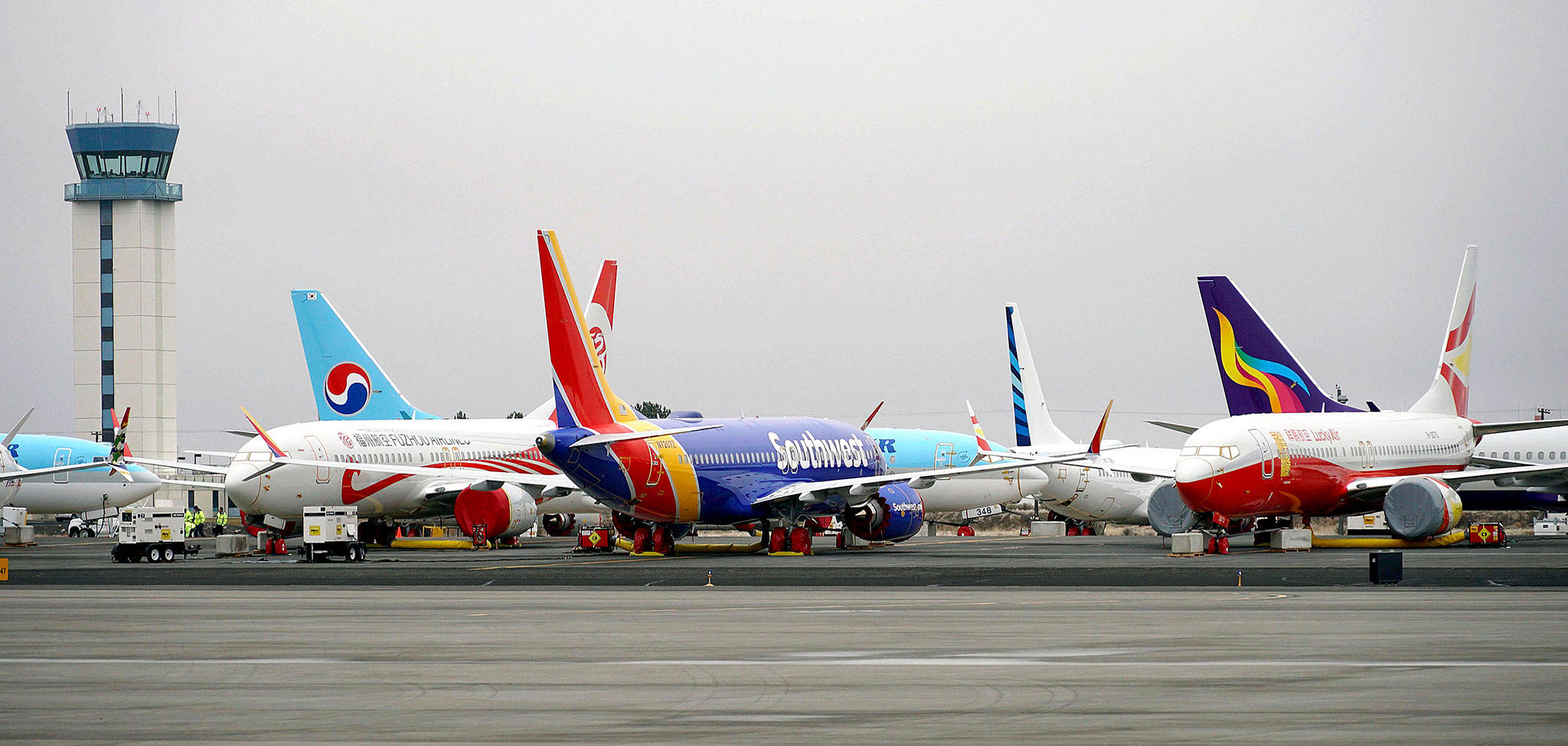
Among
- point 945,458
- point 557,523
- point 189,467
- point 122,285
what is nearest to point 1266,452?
point 945,458

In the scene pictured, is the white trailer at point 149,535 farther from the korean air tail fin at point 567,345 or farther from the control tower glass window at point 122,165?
the control tower glass window at point 122,165

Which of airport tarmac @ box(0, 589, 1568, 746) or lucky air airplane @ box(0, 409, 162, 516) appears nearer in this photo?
airport tarmac @ box(0, 589, 1568, 746)

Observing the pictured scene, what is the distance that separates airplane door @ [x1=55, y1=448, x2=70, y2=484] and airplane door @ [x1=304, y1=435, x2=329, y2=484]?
23.8m

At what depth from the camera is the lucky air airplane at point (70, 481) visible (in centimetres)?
6569

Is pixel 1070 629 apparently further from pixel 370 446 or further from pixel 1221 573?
pixel 370 446

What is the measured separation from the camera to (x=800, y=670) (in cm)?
1553

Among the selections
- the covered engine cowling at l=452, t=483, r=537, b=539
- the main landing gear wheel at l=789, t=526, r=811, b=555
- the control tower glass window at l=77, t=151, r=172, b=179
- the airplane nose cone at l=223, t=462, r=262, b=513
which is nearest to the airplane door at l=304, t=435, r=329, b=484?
the airplane nose cone at l=223, t=462, r=262, b=513

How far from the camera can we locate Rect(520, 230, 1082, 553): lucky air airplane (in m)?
39.3

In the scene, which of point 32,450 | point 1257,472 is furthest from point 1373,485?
point 32,450

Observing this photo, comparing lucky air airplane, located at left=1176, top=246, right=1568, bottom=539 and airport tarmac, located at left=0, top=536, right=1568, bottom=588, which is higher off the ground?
lucky air airplane, located at left=1176, top=246, right=1568, bottom=539

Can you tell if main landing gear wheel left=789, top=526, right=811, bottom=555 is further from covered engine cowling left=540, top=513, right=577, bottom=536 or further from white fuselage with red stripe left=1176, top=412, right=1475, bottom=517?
covered engine cowling left=540, top=513, right=577, bottom=536

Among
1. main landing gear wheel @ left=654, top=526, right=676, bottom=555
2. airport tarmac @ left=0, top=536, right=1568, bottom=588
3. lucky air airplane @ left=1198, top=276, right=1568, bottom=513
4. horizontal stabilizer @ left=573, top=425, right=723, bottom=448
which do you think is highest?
lucky air airplane @ left=1198, top=276, right=1568, bottom=513

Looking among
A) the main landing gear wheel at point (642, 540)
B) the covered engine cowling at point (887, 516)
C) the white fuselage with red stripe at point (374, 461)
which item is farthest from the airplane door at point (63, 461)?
the covered engine cowling at point (887, 516)

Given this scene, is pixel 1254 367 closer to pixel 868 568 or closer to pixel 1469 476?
pixel 1469 476
